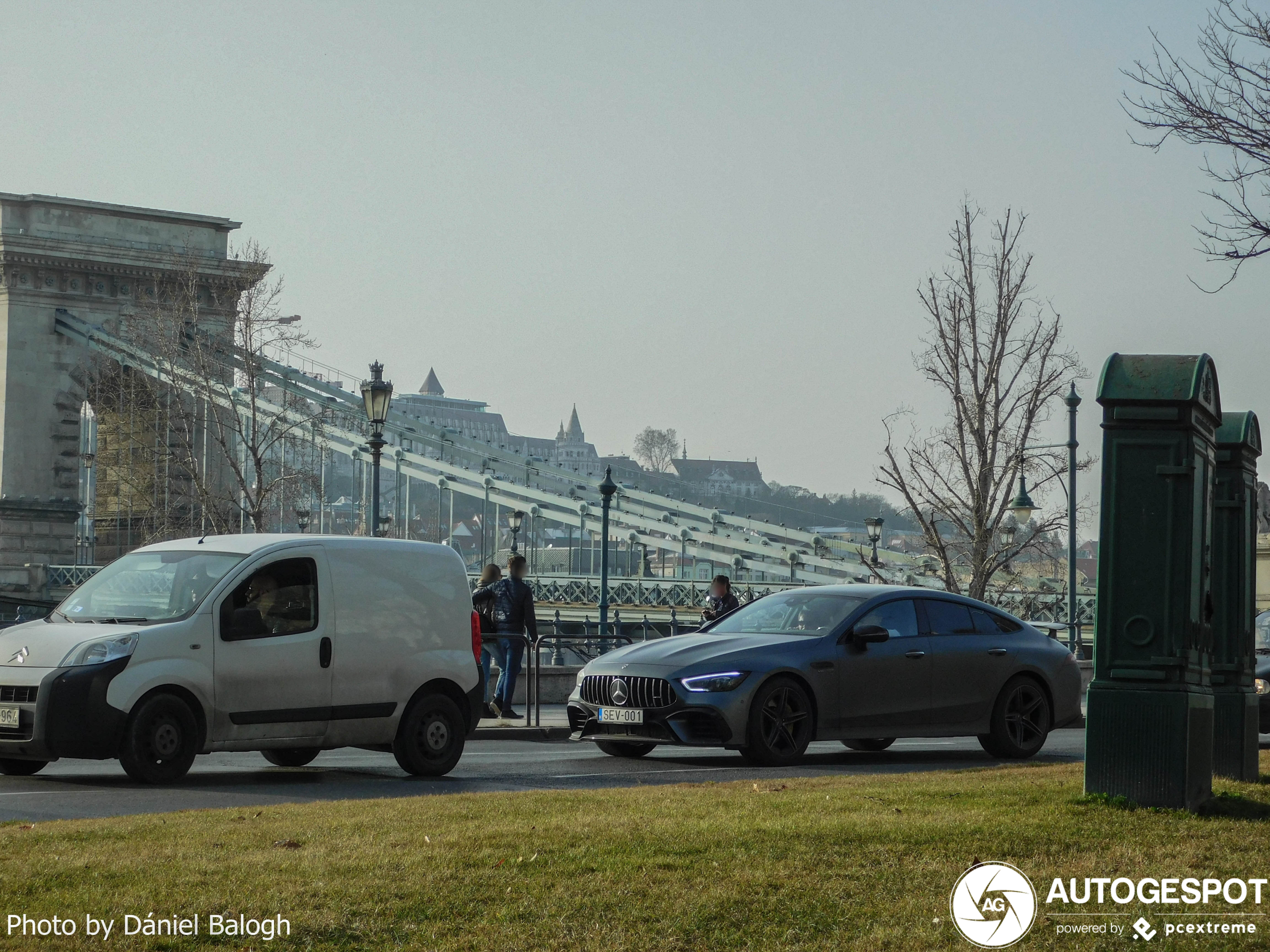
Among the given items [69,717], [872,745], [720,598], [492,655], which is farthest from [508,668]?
[69,717]

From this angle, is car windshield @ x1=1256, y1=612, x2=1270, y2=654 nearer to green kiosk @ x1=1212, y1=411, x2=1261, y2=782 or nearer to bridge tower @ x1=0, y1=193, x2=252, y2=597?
green kiosk @ x1=1212, y1=411, x2=1261, y2=782

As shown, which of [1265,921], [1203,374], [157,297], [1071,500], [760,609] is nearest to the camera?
[1265,921]

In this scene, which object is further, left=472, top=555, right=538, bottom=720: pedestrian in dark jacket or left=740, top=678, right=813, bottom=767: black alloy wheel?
left=472, top=555, right=538, bottom=720: pedestrian in dark jacket

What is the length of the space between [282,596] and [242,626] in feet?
1.28

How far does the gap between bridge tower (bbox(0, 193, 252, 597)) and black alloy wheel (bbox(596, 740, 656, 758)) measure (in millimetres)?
35772

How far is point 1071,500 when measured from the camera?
29609 mm

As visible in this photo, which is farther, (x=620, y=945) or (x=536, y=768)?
(x=536, y=768)

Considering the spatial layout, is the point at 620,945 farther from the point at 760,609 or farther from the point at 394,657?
the point at 760,609

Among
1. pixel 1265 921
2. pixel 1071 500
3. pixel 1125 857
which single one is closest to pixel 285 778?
pixel 1125 857

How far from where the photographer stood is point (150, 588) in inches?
422

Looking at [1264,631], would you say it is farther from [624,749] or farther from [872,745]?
[624,749]

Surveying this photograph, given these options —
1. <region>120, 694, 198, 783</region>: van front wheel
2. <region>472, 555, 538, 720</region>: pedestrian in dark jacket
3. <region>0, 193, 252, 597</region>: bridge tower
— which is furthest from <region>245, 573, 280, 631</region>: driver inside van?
<region>0, 193, 252, 597</region>: bridge tower

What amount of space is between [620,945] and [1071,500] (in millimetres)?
25958

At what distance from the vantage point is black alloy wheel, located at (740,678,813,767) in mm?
11891
